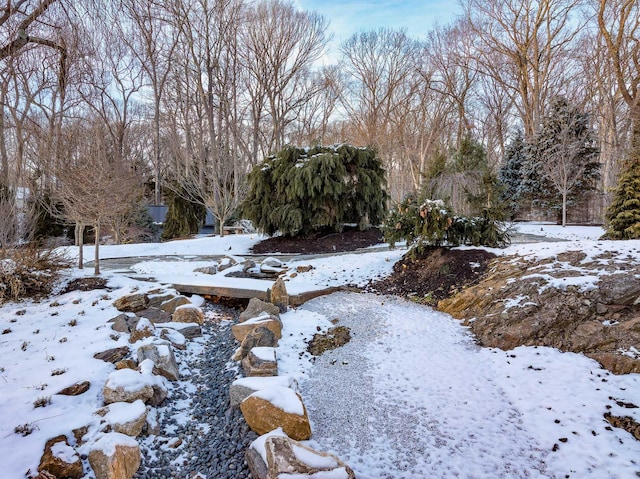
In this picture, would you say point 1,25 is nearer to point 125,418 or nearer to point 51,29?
point 51,29

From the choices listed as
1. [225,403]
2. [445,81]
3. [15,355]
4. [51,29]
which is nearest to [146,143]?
[445,81]

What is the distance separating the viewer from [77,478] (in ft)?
6.52

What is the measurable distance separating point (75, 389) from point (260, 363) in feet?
4.56

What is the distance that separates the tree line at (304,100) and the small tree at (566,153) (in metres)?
0.15

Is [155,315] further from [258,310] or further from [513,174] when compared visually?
[513,174]

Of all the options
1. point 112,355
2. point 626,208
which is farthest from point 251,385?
point 626,208

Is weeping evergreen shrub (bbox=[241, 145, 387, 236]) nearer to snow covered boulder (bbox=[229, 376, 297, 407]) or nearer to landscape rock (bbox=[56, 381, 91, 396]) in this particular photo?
snow covered boulder (bbox=[229, 376, 297, 407])

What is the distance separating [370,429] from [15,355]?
328 cm

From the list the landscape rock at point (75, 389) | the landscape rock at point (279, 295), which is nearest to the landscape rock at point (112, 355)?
the landscape rock at point (75, 389)

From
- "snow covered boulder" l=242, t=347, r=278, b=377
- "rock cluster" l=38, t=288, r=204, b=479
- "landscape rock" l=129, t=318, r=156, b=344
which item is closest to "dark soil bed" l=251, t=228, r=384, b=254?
"rock cluster" l=38, t=288, r=204, b=479

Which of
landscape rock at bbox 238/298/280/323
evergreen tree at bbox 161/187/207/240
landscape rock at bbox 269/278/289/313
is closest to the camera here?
landscape rock at bbox 238/298/280/323

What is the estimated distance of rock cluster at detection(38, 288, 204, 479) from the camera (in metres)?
2.02

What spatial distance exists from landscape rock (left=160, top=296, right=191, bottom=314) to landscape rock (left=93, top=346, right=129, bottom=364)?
142 centimetres

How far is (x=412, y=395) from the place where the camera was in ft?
8.97
